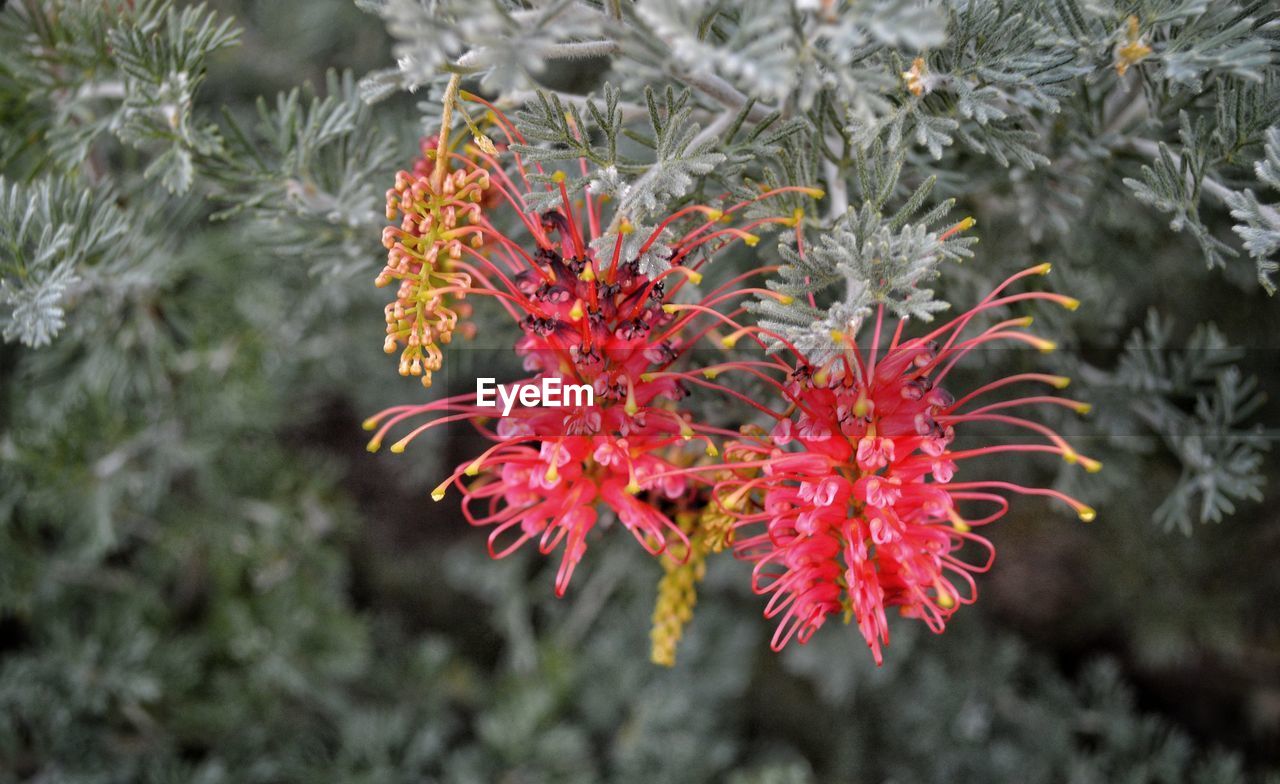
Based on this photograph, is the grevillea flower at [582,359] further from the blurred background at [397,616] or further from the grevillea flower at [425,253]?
the blurred background at [397,616]

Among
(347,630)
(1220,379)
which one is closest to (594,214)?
(1220,379)

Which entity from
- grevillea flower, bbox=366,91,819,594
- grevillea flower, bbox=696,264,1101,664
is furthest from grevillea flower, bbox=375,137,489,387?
grevillea flower, bbox=696,264,1101,664

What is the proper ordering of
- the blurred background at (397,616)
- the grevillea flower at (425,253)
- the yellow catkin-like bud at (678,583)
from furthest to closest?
1. the blurred background at (397,616)
2. the yellow catkin-like bud at (678,583)
3. the grevillea flower at (425,253)

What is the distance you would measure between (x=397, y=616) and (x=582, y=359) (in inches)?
60.0

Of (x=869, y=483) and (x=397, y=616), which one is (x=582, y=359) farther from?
(x=397, y=616)

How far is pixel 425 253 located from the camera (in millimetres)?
854

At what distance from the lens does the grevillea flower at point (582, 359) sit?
860 millimetres

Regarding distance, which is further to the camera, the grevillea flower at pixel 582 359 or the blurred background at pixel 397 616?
the blurred background at pixel 397 616

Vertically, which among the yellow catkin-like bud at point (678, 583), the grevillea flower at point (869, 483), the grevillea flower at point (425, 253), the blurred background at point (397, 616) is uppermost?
the grevillea flower at point (425, 253)

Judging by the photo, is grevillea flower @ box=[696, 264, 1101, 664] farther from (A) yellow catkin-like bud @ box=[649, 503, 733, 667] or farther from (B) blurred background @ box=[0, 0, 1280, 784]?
(B) blurred background @ box=[0, 0, 1280, 784]

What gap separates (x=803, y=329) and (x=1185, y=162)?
0.46m

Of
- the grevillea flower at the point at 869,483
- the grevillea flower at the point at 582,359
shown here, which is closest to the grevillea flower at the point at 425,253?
the grevillea flower at the point at 582,359

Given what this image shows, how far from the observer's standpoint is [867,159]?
2.99ft

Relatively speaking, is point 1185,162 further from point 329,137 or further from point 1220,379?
point 329,137
